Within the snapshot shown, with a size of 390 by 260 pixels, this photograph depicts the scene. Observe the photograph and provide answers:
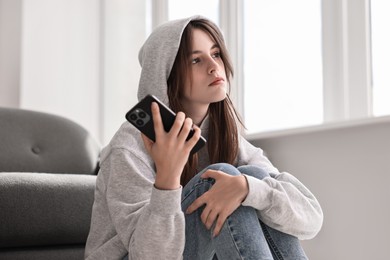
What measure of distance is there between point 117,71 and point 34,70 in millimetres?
462

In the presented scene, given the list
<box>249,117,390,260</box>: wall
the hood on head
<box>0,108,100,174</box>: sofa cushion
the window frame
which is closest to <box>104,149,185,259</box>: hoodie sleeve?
the hood on head

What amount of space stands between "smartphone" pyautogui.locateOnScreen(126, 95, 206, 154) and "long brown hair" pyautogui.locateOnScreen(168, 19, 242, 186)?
329 millimetres

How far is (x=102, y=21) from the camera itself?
11.2ft

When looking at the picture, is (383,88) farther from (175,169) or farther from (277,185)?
(175,169)

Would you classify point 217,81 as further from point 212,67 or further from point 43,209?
point 43,209

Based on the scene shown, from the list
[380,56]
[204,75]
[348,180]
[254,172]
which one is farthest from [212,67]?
[380,56]

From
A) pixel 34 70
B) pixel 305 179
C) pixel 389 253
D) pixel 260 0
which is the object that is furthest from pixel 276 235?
pixel 34 70

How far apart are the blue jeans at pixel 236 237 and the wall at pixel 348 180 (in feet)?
2.18

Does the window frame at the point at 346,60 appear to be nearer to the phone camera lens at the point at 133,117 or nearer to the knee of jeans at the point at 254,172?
the knee of jeans at the point at 254,172

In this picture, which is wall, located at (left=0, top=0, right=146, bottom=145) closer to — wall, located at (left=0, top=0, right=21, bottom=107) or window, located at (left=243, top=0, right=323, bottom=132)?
wall, located at (left=0, top=0, right=21, bottom=107)

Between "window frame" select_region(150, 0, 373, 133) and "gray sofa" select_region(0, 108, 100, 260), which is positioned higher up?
"window frame" select_region(150, 0, 373, 133)

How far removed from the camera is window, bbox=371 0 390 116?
204 cm

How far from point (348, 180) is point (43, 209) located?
0.96 metres

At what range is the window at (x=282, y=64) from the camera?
237cm
